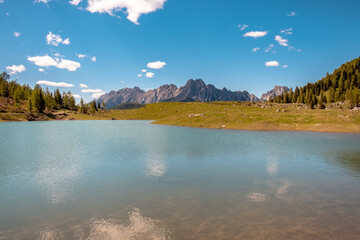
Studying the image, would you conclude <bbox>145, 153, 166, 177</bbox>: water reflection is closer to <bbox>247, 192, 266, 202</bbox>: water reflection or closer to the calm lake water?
the calm lake water

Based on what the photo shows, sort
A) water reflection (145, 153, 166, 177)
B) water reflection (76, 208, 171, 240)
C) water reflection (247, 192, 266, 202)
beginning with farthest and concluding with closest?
water reflection (145, 153, 166, 177) < water reflection (247, 192, 266, 202) < water reflection (76, 208, 171, 240)

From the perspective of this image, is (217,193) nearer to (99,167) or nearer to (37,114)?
(99,167)

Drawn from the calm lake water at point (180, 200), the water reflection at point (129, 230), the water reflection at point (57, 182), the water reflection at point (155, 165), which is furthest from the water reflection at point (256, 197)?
the water reflection at point (57, 182)

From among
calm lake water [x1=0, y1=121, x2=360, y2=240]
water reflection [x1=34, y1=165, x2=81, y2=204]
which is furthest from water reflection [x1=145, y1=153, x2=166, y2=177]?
water reflection [x1=34, y1=165, x2=81, y2=204]

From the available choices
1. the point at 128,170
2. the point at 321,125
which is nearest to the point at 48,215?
the point at 128,170

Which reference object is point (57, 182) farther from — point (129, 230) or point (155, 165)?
point (129, 230)

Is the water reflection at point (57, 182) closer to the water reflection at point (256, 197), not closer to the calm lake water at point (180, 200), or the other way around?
the calm lake water at point (180, 200)

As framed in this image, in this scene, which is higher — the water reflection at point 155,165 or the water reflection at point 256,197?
the water reflection at point 256,197

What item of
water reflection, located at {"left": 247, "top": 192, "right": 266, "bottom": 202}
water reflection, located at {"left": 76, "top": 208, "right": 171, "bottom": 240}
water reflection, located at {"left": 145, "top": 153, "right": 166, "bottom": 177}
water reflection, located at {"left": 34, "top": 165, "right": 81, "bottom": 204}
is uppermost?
water reflection, located at {"left": 76, "top": 208, "right": 171, "bottom": 240}

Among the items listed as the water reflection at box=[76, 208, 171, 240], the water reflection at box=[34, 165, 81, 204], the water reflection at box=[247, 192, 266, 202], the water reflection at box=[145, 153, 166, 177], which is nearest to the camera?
the water reflection at box=[76, 208, 171, 240]

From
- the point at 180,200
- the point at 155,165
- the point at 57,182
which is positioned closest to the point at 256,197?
the point at 180,200

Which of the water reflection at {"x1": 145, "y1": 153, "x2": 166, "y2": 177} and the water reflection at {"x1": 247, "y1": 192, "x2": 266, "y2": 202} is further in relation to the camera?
the water reflection at {"x1": 145, "y1": 153, "x2": 166, "y2": 177}

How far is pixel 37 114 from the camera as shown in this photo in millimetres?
171250

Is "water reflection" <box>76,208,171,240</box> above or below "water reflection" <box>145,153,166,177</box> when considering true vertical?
above
